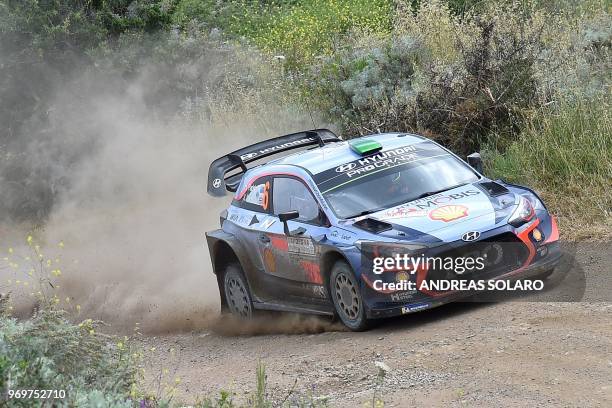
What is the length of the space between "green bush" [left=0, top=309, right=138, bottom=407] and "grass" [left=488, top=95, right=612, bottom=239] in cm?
667

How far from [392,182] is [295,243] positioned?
3.61 feet

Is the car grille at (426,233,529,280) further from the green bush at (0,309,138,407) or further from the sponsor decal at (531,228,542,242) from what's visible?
the green bush at (0,309,138,407)

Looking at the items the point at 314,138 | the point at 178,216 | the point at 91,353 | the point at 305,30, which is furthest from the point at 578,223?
the point at 305,30

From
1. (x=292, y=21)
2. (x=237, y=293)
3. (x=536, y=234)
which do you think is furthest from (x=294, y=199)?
(x=292, y=21)

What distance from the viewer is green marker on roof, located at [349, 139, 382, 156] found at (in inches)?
432

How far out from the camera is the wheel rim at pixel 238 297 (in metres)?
11.6

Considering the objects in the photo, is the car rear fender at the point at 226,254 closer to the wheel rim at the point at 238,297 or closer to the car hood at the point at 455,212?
the wheel rim at the point at 238,297

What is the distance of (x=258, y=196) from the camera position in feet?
37.7

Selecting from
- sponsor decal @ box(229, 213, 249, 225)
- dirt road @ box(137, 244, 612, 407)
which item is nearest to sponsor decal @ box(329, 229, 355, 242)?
dirt road @ box(137, 244, 612, 407)

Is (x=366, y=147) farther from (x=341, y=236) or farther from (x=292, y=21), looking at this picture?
(x=292, y=21)

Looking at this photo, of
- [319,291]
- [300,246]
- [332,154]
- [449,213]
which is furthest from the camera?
[332,154]

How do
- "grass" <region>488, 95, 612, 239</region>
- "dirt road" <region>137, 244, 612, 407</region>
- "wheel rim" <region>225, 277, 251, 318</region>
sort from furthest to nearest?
"grass" <region>488, 95, 612, 239</region>, "wheel rim" <region>225, 277, 251, 318</region>, "dirt road" <region>137, 244, 612, 407</region>

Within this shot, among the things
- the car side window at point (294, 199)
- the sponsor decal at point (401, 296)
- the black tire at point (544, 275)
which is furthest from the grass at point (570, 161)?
the sponsor decal at point (401, 296)

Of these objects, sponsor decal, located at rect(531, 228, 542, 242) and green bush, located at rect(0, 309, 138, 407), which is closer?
green bush, located at rect(0, 309, 138, 407)
